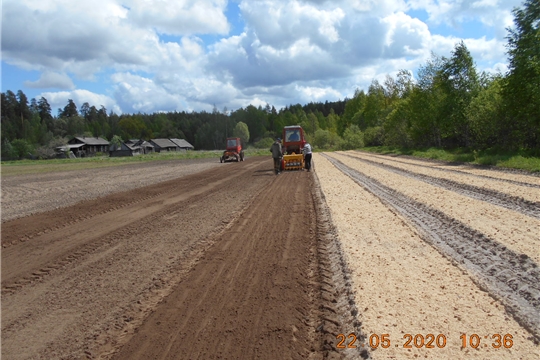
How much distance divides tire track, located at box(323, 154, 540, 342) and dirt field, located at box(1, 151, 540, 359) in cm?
3

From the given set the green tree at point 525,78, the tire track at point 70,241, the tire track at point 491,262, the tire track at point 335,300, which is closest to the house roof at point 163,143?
the green tree at point 525,78

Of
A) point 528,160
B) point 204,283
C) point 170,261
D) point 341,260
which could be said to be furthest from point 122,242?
point 528,160

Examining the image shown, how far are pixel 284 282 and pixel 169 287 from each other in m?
1.69

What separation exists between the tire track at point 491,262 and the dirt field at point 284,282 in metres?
0.03

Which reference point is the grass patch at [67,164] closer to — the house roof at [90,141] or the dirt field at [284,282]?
the house roof at [90,141]

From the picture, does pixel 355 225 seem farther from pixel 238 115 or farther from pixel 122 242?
pixel 238 115

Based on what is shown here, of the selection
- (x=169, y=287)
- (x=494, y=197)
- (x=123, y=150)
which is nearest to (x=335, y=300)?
(x=169, y=287)

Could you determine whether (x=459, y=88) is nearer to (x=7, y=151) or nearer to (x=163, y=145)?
(x=163, y=145)

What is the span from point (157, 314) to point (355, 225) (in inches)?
211

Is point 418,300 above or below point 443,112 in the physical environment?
below

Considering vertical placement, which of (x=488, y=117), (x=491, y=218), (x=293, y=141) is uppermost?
(x=488, y=117)

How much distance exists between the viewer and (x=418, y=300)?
16.8ft

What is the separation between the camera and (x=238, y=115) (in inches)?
5374

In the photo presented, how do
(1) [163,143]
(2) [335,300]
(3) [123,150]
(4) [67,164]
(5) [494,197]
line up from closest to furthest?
(2) [335,300]
(5) [494,197]
(4) [67,164]
(3) [123,150]
(1) [163,143]
